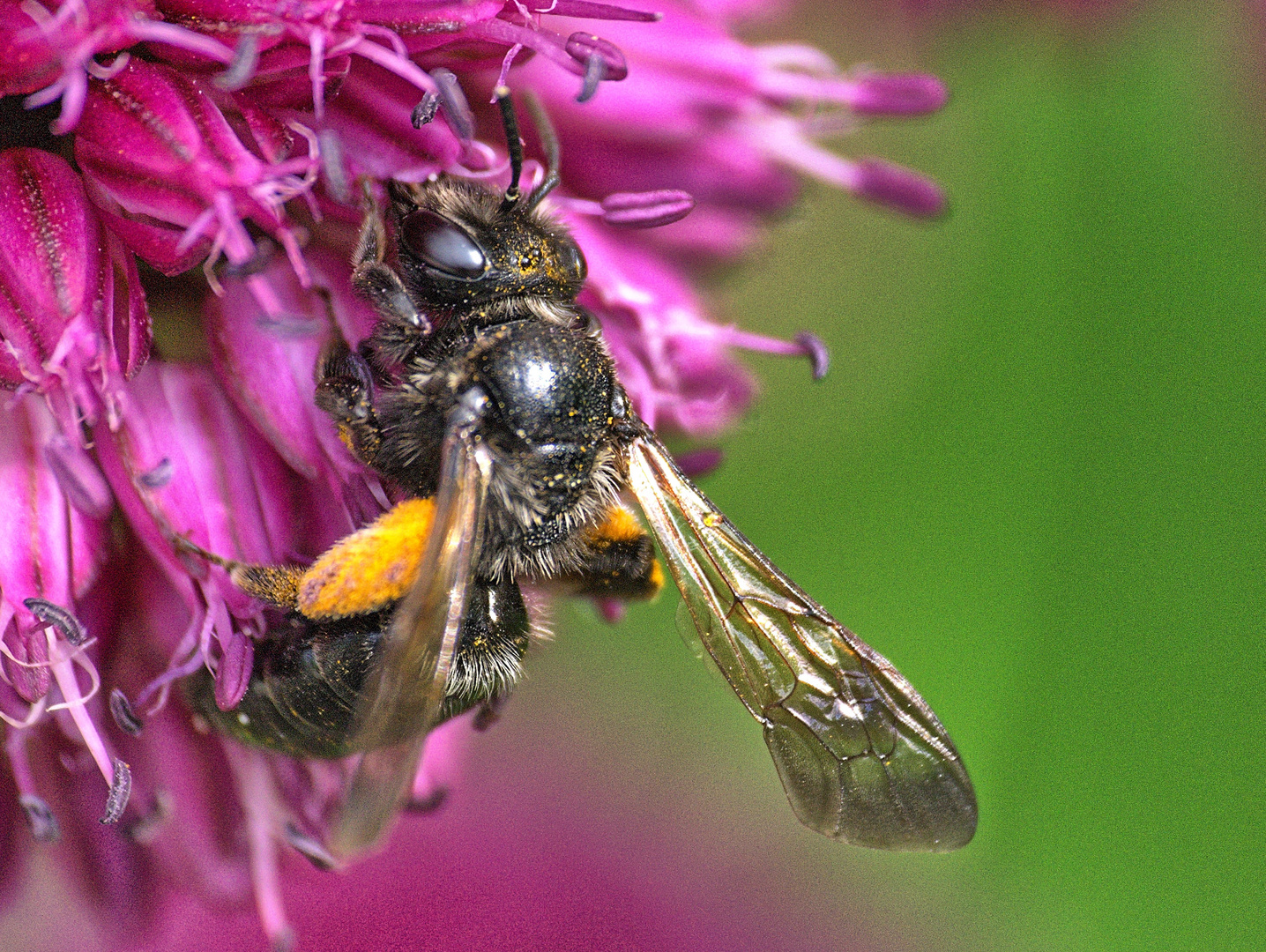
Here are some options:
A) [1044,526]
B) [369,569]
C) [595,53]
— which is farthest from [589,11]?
[1044,526]

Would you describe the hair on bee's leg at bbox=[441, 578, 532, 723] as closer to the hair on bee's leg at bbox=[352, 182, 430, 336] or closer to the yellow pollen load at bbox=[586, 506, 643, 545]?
the yellow pollen load at bbox=[586, 506, 643, 545]

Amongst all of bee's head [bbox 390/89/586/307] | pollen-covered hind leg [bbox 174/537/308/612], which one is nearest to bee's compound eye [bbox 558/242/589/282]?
bee's head [bbox 390/89/586/307]

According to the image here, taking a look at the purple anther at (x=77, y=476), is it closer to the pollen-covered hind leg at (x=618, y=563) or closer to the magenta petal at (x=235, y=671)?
the magenta petal at (x=235, y=671)

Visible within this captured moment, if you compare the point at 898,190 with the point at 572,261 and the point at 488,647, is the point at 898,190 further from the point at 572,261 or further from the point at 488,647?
the point at 488,647

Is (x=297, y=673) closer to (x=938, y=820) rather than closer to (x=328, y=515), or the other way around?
(x=328, y=515)

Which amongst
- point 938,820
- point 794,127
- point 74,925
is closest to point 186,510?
point 74,925

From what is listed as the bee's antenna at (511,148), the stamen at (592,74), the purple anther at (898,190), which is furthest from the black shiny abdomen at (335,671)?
the purple anther at (898,190)
